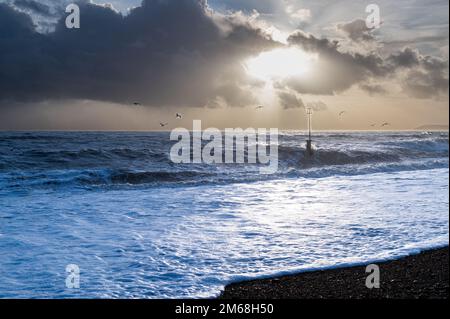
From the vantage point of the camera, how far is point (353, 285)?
211 inches

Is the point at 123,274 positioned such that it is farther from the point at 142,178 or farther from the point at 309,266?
the point at 142,178

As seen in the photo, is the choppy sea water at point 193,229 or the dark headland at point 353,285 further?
the choppy sea water at point 193,229

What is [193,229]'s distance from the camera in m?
8.52

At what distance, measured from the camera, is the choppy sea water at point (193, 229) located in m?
5.83

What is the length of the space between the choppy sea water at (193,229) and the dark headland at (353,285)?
1.02ft

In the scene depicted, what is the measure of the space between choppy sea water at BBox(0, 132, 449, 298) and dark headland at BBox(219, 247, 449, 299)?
311 millimetres

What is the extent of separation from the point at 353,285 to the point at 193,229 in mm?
3938

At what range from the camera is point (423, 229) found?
27.3ft

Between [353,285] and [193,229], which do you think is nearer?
[353,285]

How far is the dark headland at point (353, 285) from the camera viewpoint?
16.7 feet

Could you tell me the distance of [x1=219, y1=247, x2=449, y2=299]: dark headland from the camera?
510cm

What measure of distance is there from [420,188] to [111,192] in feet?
35.8

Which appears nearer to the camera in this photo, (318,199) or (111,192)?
(318,199)
